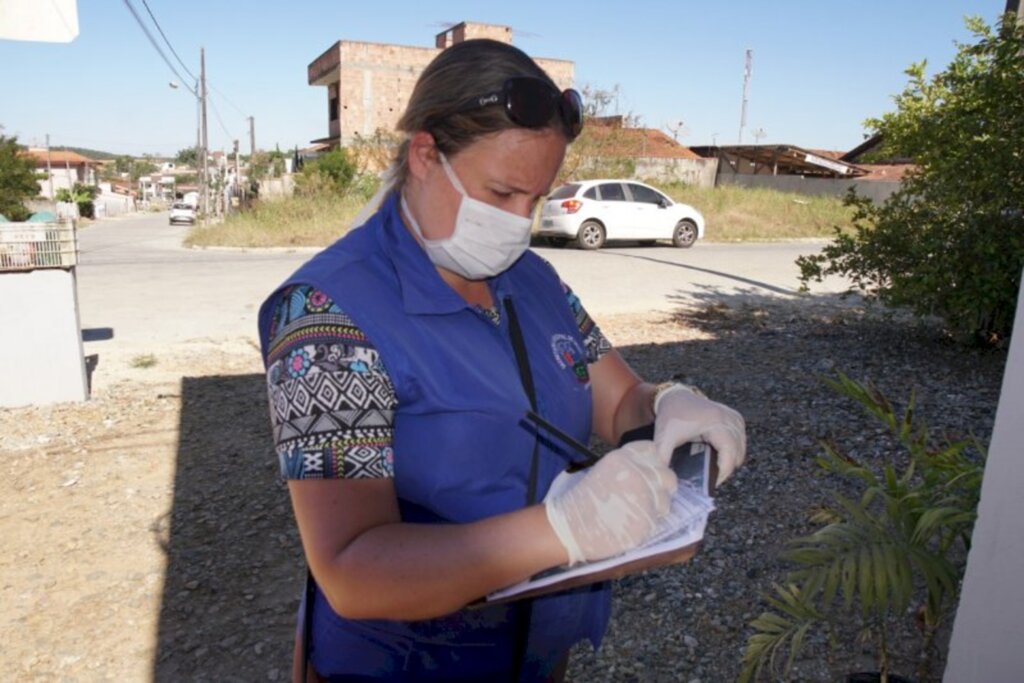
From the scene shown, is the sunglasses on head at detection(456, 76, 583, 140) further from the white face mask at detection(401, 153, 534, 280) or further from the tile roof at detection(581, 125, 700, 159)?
the tile roof at detection(581, 125, 700, 159)

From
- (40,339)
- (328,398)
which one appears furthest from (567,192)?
(328,398)

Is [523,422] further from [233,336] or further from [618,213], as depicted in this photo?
[618,213]

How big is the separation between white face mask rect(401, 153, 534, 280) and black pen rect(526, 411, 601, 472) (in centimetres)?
29

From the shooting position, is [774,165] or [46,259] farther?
[774,165]

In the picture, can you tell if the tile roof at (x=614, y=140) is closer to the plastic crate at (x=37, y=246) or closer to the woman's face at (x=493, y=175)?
the plastic crate at (x=37, y=246)

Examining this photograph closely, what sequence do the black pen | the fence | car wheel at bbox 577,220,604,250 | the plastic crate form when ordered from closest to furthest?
the black pen → the plastic crate → car wheel at bbox 577,220,604,250 → the fence

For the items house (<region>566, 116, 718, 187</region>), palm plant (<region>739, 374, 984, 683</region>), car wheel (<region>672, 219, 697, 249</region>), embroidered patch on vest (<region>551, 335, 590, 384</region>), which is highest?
house (<region>566, 116, 718, 187</region>)

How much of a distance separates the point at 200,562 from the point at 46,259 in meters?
2.78

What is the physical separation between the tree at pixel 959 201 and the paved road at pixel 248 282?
3.20 metres

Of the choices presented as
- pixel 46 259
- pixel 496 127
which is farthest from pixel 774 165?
pixel 496 127

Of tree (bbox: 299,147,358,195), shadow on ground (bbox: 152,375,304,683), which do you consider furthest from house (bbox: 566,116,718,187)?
shadow on ground (bbox: 152,375,304,683)

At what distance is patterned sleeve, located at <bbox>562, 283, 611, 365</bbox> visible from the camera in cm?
167

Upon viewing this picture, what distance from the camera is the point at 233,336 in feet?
25.8

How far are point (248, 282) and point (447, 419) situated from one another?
11.1 metres
